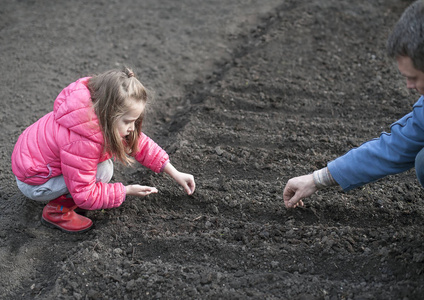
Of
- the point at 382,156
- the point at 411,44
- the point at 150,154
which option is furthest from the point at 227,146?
the point at 411,44

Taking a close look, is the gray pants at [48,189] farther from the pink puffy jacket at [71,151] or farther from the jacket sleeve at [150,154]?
the jacket sleeve at [150,154]

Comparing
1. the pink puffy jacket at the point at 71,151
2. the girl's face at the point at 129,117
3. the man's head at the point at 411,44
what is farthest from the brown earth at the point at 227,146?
the man's head at the point at 411,44

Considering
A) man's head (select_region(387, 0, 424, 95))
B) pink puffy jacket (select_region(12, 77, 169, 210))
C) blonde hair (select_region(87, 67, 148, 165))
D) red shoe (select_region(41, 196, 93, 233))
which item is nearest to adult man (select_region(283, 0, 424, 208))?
man's head (select_region(387, 0, 424, 95))

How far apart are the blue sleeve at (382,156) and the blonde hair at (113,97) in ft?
3.76

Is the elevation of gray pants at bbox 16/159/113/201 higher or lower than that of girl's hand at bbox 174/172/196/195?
higher

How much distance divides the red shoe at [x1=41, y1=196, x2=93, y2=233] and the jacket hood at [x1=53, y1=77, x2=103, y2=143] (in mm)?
606

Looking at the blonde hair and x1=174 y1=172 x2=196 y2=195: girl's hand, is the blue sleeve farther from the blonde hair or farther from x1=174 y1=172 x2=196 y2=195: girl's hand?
the blonde hair

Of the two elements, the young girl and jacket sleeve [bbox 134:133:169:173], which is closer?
the young girl

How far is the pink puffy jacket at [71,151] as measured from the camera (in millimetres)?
2611

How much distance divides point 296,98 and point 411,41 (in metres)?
2.29

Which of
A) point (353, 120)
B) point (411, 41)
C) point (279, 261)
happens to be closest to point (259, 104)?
point (353, 120)

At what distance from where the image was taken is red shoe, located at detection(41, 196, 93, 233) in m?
3.01

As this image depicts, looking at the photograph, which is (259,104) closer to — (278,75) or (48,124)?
(278,75)

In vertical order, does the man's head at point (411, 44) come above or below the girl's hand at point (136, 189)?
above
